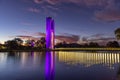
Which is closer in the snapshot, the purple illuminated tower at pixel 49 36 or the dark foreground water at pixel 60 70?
the dark foreground water at pixel 60 70

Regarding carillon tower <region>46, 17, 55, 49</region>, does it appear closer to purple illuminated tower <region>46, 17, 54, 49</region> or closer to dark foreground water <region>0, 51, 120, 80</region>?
purple illuminated tower <region>46, 17, 54, 49</region>

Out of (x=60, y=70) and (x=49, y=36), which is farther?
(x=49, y=36)

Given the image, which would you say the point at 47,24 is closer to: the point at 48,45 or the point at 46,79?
the point at 48,45

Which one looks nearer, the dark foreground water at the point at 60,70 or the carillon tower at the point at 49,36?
the dark foreground water at the point at 60,70

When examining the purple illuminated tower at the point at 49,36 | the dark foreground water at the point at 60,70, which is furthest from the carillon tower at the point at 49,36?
the dark foreground water at the point at 60,70

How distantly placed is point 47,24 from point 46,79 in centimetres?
14643

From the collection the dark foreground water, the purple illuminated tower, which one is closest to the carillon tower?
the purple illuminated tower

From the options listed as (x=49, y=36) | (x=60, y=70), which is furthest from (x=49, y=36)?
(x=60, y=70)

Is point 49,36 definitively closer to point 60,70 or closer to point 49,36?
point 49,36

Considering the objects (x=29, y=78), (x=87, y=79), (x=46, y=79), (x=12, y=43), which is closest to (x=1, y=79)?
(x=29, y=78)

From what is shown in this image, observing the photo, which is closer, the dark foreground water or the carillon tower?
the dark foreground water

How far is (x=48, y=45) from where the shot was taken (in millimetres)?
167500

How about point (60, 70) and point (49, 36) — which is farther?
point (49, 36)

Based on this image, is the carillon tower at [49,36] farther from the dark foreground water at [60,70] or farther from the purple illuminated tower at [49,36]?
the dark foreground water at [60,70]
